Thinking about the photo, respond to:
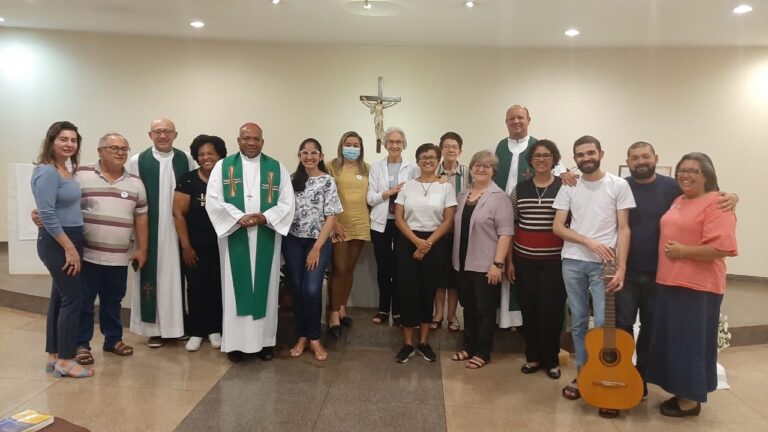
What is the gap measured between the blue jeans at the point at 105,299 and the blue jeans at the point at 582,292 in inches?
114

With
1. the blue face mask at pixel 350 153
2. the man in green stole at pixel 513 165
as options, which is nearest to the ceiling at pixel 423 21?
the man in green stole at pixel 513 165

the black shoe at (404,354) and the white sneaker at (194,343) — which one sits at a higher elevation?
the white sneaker at (194,343)

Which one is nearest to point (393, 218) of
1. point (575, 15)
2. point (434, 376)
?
point (434, 376)

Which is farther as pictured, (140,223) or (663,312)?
(140,223)

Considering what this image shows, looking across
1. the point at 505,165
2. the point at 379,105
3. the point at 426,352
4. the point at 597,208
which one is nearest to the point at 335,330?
the point at 426,352

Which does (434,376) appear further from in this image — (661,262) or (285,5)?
(285,5)

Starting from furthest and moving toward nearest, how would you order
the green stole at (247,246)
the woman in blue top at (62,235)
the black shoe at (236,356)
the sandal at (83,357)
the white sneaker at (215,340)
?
1. the white sneaker at (215,340)
2. the black shoe at (236,356)
3. the green stole at (247,246)
4. the sandal at (83,357)
5. the woman in blue top at (62,235)

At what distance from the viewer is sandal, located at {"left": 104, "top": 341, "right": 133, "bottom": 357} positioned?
3496mm

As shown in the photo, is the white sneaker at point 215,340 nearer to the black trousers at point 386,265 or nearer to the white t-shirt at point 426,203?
the black trousers at point 386,265

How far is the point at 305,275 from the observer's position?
11.3 feet

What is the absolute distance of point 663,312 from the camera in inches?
108

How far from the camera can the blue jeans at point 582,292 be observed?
2867 millimetres

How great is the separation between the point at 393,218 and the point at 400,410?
144cm

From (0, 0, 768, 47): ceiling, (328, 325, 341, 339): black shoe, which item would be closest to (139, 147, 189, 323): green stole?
(328, 325, 341, 339): black shoe
